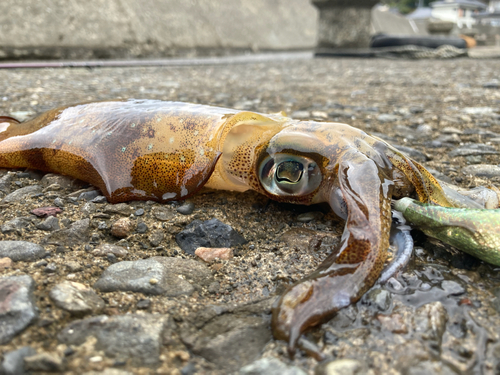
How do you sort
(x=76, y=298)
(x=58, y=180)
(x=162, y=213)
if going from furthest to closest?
(x=58, y=180), (x=162, y=213), (x=76, y=298)

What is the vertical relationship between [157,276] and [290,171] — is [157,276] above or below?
below

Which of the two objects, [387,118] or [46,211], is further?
[387,118]

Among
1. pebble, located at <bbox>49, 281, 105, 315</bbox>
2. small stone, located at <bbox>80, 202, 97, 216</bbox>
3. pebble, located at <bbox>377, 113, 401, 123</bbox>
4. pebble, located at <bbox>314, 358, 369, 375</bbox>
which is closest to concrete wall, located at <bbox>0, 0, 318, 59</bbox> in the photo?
pebble, located at <bbox>377, 113, 401, 123</bbox>

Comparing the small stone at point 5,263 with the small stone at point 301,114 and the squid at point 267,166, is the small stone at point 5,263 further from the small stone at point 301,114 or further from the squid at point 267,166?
the small stone at point 301,114

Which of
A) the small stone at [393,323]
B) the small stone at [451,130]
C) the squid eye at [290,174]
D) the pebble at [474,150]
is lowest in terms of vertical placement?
the small stone at [393,323]

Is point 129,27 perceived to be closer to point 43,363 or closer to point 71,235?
point 71,235

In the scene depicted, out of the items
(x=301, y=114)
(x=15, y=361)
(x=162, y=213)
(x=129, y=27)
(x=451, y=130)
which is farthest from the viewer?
(x=129, y=27)

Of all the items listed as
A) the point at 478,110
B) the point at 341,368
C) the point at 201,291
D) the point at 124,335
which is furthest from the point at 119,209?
the point at 478,110

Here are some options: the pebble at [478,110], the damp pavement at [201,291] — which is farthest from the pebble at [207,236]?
the pebble at [478,110]

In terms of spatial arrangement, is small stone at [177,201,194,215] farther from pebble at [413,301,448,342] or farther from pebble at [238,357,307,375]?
pebble at [413,301,448,342]
